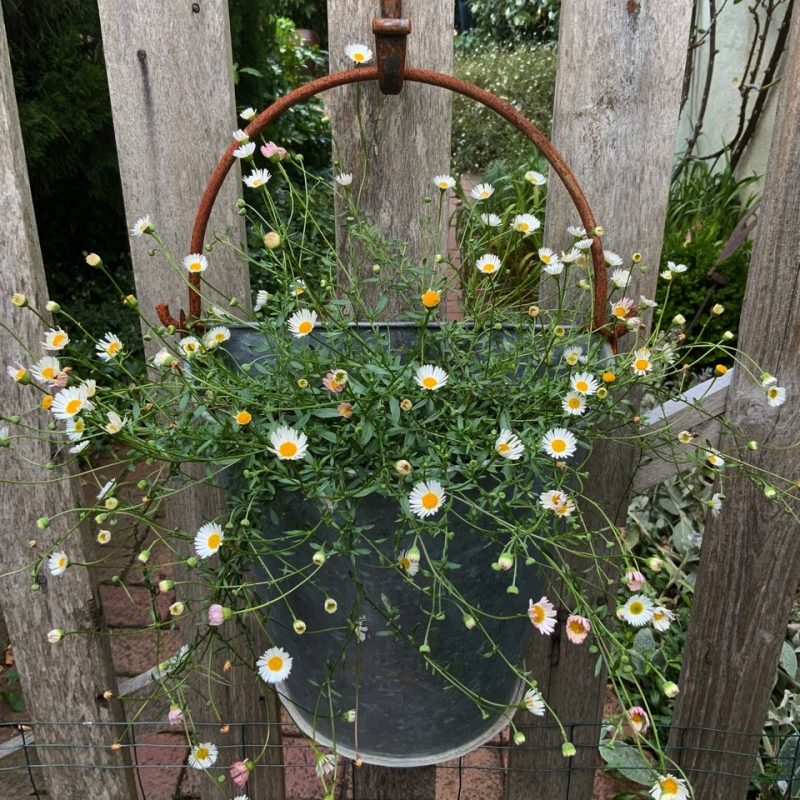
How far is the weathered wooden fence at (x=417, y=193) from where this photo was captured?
114 centimetres

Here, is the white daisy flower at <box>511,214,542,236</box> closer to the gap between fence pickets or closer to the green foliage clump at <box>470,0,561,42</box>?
the gap between fence pickets

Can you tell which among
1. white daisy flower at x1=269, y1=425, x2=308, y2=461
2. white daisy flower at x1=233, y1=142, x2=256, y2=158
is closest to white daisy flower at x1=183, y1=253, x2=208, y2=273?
white daisy flower at x1=233, y1=142, x2=256, y2=158

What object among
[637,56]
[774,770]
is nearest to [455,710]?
[637,56]

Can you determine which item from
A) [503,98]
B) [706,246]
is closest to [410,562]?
[706,246]

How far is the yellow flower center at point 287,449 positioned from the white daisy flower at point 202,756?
16.8 inches

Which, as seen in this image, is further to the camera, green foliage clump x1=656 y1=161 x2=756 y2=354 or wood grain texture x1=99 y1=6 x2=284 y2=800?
green foliage clump x1=656 y1=161 x2=756 y2=354

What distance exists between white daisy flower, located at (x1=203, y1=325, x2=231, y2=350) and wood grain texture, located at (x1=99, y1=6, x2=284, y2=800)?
0.26 m

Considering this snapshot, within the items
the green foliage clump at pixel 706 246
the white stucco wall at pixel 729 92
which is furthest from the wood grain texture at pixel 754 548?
the white stucco wall at pixel 729 92

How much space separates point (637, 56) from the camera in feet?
3.76

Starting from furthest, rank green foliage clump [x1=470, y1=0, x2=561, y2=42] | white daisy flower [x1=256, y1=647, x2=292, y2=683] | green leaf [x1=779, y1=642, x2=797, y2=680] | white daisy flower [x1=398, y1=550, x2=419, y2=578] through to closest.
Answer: green foliage clump [x1=470, y1=0, x2=561, y2=42] < green leaf [x1=779, y1=642, x2=797, y2=680] < white daisy flower [x1=256, y1=647, x2=292, y2=683] < white daisy flower [x1=398, y1=550, x2=419, y2=578]

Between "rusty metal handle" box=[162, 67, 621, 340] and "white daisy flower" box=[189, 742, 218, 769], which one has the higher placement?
"rusty metal handle" box=[162, 67, 621, 340]

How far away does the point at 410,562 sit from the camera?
819 millimetres

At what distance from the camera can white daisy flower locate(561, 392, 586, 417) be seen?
2.93 ft

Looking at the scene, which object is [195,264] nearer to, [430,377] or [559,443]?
[430,377]
